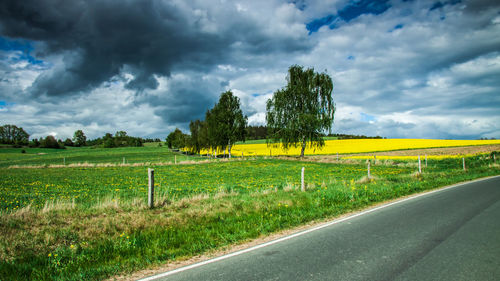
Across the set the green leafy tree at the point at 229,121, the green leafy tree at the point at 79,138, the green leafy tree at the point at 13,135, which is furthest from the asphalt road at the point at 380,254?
the green leafy tree at the point at 79,138

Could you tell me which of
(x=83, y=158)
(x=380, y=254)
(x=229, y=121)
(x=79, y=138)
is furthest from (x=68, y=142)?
(x=380, y=254)

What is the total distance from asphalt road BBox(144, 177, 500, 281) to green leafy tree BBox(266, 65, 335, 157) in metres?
32.2

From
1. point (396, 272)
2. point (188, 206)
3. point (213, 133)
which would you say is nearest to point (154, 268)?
point (396, 272)

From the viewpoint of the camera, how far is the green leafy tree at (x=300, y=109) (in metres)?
39.8

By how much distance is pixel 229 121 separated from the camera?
53.6 meters

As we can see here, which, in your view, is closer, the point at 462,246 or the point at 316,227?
the point at 462,246

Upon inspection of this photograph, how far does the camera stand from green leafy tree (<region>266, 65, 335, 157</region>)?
1566 inches

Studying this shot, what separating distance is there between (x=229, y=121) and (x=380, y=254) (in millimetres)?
49420

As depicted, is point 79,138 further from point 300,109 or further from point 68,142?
point 300,109

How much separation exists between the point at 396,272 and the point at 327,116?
38.4 metres

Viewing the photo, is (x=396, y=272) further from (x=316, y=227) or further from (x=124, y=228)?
(x=124, y=228)

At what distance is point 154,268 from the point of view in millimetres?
4848

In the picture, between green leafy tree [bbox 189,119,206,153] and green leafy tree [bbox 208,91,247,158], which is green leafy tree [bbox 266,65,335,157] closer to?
green leafy tree [bbox 208,91,247,158]

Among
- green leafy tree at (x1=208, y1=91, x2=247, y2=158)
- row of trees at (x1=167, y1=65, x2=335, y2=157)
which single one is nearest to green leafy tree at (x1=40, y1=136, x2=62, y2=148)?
green leafy tree at (x1=208, y1=91, x2=247, y2=158)
